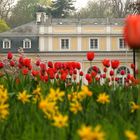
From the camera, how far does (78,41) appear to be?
51.2 meters

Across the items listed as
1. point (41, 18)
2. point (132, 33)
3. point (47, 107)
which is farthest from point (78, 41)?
point (132, 33)

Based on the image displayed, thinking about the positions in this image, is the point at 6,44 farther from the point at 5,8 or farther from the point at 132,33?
the point at 132,33

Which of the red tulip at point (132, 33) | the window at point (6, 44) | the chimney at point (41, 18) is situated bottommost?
the red tulip at point (132, 33)

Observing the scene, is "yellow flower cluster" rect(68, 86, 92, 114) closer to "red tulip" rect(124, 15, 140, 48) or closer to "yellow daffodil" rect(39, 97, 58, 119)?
"yellow daffodil" rect(39, 97, 58, 119)

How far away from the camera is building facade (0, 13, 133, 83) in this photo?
50406 millimetres

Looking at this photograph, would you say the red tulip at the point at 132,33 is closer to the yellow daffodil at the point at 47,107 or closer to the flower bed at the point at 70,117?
the flower bed at the point at 70,117

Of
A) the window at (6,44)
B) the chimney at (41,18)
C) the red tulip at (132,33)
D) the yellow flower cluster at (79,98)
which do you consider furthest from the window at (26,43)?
the red tulip at (132,33)

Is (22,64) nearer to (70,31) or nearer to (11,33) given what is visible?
A: (70,31)

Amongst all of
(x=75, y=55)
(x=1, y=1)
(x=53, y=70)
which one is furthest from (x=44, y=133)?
(x=1, y=1)

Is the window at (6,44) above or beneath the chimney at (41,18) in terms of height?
beneath

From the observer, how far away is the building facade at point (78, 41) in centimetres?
5041

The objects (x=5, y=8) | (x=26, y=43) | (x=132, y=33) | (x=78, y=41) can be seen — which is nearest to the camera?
(x=132, y=33)

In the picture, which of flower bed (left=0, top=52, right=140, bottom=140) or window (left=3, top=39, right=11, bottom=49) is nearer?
flower bed (left=0, top=52, right=140, bottom=140)

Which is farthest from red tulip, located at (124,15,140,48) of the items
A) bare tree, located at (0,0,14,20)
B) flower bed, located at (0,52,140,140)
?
bare tree, located at (0,0,14,20)
